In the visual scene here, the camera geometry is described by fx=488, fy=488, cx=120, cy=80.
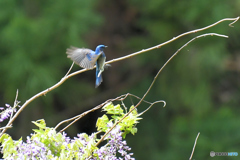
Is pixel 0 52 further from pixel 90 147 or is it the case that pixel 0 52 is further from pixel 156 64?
A: pixel 90 147

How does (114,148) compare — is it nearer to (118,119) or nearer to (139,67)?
(118,119)

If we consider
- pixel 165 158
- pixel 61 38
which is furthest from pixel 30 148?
pixel 165 158

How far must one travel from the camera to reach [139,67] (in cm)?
444

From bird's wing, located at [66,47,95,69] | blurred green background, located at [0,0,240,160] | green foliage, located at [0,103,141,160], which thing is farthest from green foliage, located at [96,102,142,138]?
blurred green background, located at [0,0,240,160]

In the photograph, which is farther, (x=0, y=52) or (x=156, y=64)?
(x=156, y=64)

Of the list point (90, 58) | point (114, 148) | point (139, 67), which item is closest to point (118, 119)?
point (114, 148)

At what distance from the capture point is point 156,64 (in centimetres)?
436

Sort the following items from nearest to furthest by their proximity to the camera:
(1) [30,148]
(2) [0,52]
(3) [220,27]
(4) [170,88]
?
(1) [30,148] < (2) [0,52] < (3) [220,27] < (4) [170,88]

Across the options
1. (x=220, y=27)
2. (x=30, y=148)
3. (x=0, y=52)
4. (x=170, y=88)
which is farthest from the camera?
(x=170, y=88)

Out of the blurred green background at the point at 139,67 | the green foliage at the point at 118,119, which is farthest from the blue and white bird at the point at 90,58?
the blurred green background at the point at 139,67

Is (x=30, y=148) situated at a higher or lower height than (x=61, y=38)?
lower

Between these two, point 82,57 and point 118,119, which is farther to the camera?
point 82,57

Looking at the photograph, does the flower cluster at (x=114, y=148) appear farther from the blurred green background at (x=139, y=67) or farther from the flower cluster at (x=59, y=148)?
the blurred green background at (x=139, y=67)

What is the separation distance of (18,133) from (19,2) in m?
1.03
